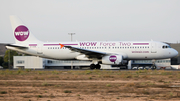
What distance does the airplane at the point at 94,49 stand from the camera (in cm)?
3061

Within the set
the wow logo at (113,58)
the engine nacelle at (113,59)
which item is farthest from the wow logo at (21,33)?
the wow logo at (113,58)

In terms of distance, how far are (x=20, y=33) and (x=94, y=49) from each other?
10.6m

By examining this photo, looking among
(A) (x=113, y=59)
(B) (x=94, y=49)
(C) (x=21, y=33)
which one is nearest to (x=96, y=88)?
(A) (x=113, y=59)

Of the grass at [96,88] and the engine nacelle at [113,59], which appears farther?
the engine nacelle at [113,59]

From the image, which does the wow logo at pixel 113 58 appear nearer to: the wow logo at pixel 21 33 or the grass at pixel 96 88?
the grass at pixel 96 88

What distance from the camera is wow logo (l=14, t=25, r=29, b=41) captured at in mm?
33750

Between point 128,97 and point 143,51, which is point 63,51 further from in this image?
point 128,97

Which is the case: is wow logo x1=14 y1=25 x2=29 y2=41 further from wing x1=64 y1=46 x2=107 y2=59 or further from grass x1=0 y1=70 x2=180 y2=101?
grass x1=0 y1=70 x2=180 y2=101

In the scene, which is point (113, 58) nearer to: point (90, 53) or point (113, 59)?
point (113, 59)

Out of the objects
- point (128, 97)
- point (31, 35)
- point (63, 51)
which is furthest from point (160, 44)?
point (128, 97)

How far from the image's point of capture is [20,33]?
111 ft

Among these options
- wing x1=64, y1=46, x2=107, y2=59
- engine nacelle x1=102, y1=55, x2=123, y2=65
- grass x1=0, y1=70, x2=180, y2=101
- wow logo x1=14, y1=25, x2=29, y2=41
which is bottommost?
grass x1=0, y1=70, x2=180, y2=101

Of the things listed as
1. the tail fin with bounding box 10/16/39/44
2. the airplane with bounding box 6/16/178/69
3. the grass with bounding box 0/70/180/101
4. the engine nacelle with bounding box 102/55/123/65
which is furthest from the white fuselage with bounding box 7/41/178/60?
the grass with bounding box 0/70/180/101

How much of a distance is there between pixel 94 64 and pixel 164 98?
21860 millimetres
